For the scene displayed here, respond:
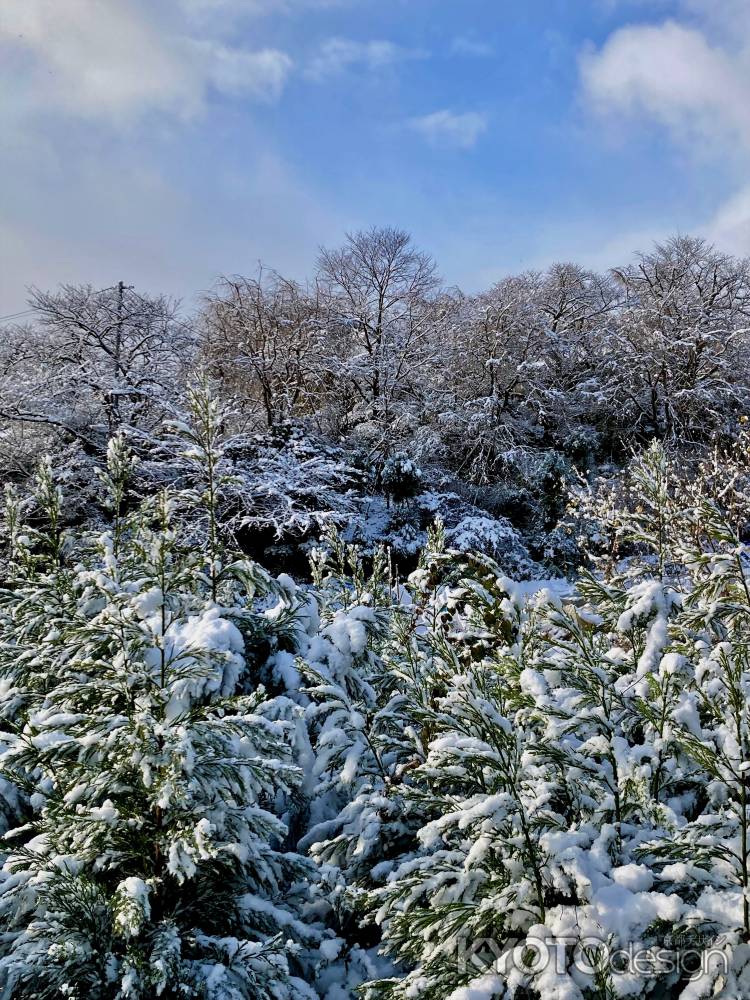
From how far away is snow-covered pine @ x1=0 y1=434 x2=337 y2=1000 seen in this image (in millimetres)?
1558

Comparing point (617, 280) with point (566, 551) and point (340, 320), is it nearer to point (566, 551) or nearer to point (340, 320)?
point (340, 320)

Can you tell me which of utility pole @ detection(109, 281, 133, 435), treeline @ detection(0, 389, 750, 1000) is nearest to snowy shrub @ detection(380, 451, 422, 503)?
utility pole @ detection(109, 281, 133, 435)

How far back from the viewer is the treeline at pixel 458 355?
43.0ft

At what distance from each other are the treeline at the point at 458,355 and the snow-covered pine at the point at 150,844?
10.6 metres

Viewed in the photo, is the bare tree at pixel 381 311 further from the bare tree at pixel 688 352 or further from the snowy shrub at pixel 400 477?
the bare tree at pixel 688 352

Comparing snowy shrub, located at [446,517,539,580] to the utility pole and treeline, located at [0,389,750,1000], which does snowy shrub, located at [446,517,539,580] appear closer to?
the utility pole

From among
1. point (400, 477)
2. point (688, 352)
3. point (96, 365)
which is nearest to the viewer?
point (96, 365)

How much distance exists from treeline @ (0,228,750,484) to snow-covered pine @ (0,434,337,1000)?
1061cm

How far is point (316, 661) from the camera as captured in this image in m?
2.63

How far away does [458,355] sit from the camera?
14.7m

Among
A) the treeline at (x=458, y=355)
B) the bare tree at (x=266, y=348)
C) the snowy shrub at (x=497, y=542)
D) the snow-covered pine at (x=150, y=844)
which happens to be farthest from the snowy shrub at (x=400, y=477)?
the snow-covered pine at (x=150, y=844)

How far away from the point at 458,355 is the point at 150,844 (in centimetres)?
1401

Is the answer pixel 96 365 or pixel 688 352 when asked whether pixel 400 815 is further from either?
pixel 688 352

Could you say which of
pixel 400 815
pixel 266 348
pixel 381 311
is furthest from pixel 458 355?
pixel 400 815
